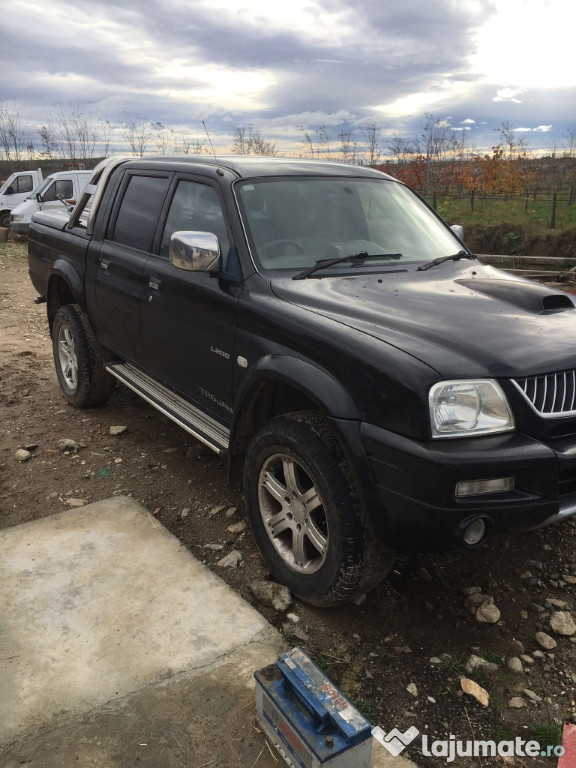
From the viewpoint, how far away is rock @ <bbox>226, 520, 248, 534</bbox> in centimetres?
358

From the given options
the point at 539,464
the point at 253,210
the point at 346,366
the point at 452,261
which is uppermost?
the point at 253,210

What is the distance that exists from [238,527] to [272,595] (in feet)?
2.35

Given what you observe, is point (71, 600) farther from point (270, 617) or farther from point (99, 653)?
point (270, 617)

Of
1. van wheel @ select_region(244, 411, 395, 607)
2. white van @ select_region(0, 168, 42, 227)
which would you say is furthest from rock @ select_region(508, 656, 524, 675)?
white van @ select_region(0, 168, 42, 227)

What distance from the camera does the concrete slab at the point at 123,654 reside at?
2.16 m

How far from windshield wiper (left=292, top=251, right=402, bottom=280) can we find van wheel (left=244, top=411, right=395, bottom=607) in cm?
78

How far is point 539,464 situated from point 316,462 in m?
0.84

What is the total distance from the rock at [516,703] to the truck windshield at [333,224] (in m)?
2.07

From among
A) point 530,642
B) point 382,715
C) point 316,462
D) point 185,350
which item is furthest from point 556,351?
point 185,350

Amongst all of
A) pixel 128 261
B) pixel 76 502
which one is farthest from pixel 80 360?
pixel 76 502

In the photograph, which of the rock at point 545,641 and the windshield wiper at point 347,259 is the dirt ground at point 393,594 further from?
the windshield wiper at point 347,259

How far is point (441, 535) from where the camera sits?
2285 mm

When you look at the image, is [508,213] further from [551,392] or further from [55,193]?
[551,392]

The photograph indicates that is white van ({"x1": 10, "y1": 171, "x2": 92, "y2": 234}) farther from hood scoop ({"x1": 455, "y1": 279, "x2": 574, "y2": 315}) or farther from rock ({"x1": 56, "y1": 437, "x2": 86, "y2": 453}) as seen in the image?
hood scoop ({"x1": 455, "y1": 279, "x2": 574, "y2": 315})
